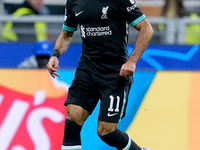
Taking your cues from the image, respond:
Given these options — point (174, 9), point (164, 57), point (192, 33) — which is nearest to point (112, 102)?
point (164, 57)

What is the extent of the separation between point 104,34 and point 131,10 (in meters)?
0.37

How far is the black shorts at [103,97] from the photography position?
4098 millimetres

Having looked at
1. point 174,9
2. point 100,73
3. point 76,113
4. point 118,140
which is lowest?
point 174,9

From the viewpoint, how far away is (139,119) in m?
4.96

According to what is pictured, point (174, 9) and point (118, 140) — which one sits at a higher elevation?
point (118, 140)

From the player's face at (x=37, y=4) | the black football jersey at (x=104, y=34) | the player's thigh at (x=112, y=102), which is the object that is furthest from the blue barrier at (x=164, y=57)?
the player's thigh at (x=112, y=102)

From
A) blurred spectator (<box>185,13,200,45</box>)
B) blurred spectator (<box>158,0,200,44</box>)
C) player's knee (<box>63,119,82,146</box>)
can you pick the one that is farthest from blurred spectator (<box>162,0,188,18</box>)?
player's knee (<box>63,119,82,146</box>)

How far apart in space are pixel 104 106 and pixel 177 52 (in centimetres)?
434

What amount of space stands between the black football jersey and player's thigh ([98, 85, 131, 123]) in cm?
8

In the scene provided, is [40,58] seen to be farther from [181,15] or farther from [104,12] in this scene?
[181,15]

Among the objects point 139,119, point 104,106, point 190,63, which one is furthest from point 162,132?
point 190,63

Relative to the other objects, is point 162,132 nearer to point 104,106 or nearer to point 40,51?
point 104,106

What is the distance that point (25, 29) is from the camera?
28.0 feet

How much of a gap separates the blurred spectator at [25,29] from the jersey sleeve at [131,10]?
4768mm
